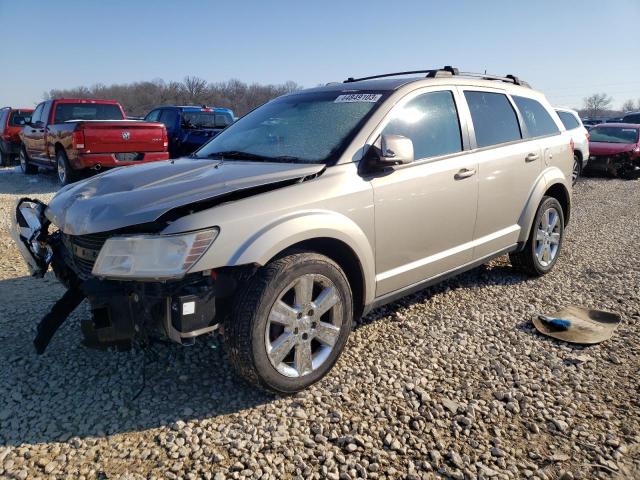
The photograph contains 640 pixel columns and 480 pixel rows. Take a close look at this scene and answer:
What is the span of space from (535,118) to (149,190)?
12.7 ft

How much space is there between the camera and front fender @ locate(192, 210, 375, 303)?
2487mm

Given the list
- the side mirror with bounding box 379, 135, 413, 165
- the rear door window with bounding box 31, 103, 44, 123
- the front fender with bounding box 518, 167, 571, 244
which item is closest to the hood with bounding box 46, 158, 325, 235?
the side mirror with bounding box 379, 135, 413, 165

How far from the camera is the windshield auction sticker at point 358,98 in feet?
11.2

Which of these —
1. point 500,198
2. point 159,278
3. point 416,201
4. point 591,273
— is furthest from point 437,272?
point 591,273

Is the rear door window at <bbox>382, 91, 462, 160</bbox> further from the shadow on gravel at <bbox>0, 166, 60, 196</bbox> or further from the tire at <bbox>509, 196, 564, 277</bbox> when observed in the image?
the shadow on gravel at <bbox>0, 166, 60, 196</bbox>

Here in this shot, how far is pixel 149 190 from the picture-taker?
2.71 meters

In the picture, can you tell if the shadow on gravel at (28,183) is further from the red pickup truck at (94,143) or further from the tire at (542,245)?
the tire at (542,245)

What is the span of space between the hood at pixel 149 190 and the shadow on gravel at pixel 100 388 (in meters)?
0.80

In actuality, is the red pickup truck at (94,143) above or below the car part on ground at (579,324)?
above

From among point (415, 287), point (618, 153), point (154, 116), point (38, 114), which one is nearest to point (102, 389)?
point (415, 287)

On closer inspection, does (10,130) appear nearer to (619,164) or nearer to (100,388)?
(100,388)

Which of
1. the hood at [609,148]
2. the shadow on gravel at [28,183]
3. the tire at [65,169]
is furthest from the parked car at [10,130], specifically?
the hood at [609,148]

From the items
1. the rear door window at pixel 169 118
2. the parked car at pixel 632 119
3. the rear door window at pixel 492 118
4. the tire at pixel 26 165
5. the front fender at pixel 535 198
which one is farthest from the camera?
the parked car at pixel 632 119

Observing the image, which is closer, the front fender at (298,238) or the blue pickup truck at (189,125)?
the front fender at (298,238)
